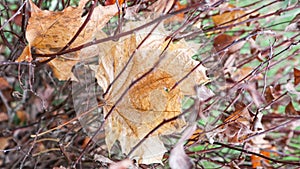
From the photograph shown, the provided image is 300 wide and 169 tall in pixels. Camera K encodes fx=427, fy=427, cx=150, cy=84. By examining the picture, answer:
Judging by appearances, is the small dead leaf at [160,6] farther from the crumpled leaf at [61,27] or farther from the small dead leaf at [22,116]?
the small dead leaf at [22,116]

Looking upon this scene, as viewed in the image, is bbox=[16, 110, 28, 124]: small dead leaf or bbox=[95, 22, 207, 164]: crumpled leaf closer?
bbox=[95, 22, 207, 164]: crumpled leaf

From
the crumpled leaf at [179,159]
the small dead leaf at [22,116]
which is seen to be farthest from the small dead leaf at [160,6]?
the small dead leaf at [22,116]

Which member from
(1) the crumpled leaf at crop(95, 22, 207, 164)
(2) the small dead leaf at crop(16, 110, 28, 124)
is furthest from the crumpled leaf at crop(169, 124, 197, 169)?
(2) the small dead leaf at crop(16, 110, 28, 124)

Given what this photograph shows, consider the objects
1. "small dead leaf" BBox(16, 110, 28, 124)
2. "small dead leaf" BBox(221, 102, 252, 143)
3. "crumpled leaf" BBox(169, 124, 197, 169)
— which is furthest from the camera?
"small dead leaf" BBox(16, 110, 28, 124)

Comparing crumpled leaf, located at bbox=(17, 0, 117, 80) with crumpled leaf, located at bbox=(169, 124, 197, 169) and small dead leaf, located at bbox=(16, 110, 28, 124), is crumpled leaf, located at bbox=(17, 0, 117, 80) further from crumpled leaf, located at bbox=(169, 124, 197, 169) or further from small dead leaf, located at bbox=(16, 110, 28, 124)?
small dead leaf, located at bbox=(16, 110, 28, 124)

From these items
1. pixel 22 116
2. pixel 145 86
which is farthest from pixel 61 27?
pixel 22 116

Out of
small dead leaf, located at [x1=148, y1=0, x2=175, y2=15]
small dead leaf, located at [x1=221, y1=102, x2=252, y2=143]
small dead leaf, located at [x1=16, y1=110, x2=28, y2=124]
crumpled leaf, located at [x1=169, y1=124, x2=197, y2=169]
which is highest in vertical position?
small dead leaf, located at [x1=148, y1=0, x2=175, y2=15]

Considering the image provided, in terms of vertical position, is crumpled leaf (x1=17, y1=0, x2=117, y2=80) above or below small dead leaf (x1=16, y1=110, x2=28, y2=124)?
above

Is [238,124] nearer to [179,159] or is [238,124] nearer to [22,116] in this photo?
[179,159]
